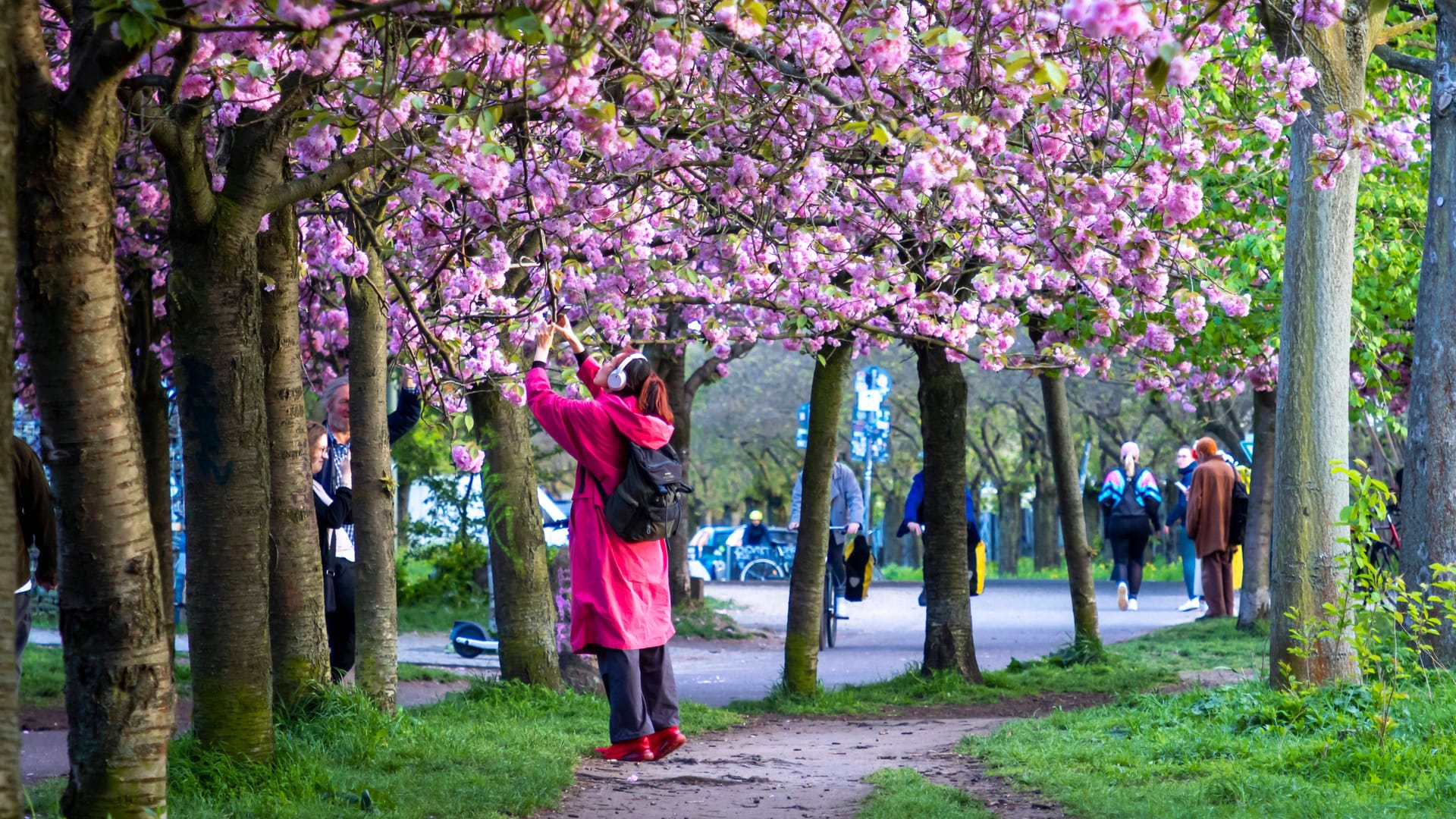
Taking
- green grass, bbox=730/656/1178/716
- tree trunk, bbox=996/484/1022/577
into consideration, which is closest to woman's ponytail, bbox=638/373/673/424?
green grass, bbox=730/656/1178/716

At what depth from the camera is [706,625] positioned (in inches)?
672

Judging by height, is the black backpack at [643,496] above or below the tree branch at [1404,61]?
below

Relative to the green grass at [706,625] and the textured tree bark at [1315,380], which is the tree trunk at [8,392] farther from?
the green grass at [706,625]

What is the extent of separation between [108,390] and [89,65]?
3.02 feet

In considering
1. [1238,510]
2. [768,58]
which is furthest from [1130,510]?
[768,58]

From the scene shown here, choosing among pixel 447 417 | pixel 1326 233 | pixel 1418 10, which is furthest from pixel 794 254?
pixel 1418 10

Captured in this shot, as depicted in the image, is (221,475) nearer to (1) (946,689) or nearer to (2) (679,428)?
(1) (946,689)

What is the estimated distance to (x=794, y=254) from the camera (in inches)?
297

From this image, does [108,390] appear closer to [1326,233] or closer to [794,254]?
[794,254]

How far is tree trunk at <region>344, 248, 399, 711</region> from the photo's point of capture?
7.43 metres

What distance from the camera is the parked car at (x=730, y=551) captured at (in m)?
33.6

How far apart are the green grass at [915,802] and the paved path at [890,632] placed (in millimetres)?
4159

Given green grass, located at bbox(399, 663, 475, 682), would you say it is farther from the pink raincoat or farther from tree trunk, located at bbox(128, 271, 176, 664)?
the pink raincoat

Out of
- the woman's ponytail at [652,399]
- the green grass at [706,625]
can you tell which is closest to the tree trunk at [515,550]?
the woman's ponytail at [652,399]
